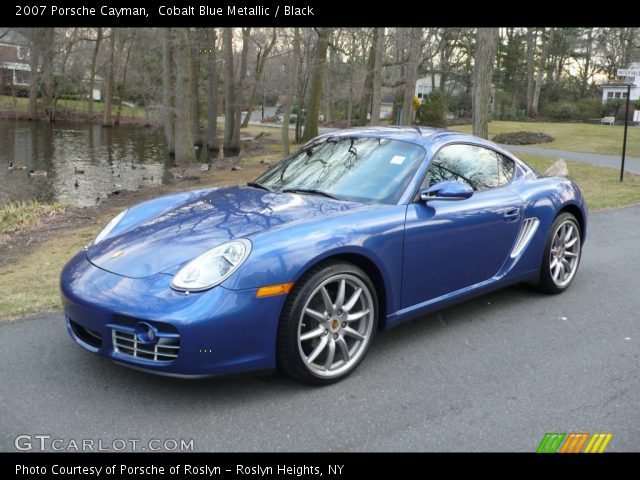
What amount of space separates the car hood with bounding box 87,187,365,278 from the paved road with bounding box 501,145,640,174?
14869 mm

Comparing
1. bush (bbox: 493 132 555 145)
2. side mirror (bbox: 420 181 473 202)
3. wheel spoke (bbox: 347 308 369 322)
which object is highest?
bush (bbox: 493 132 555 145)

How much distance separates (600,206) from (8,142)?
Answer: 28.1 meters

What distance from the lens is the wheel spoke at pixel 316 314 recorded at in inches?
130

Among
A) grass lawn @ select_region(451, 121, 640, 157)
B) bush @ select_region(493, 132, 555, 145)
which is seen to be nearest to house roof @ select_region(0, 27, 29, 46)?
grass lawn @ select_region(451, 121, 640, 157)

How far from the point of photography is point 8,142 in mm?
29062

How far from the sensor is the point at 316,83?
26.5m

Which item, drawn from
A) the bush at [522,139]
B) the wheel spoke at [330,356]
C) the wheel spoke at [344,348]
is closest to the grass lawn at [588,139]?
the bush at [522,139]

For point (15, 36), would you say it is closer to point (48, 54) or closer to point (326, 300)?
point (48, 54)

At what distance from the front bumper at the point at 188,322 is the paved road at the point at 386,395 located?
0.84ft

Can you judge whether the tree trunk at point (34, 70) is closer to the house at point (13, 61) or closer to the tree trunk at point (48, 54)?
the tree trunk at point (48, 54)

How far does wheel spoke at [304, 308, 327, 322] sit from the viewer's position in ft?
10.8

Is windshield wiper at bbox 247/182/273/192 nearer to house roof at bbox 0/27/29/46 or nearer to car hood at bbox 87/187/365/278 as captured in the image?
car hood at bbox 87/187/365/278

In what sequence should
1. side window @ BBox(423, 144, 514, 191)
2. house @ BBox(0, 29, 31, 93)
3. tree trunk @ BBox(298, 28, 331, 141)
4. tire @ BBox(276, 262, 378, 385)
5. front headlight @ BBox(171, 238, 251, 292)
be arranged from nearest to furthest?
1. front headlight @ BBox(171, 238, 251, 292)
2. tire @ BBox(276, 262, 378, 385)
3. side window @ BBox(423, 144, 514, 191)
4. tree trunk @ BBox(298, 28, 331, 141)
5. house @ BBox(0, 29, 31, 93)
